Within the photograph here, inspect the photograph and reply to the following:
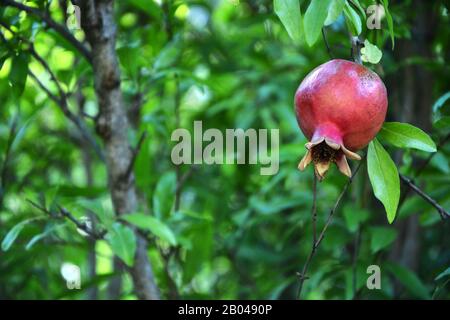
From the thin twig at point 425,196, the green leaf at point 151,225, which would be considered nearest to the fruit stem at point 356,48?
the thin twig at point 425,196

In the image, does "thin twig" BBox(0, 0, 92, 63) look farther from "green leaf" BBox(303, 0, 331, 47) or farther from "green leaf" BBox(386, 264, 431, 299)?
"green leaf" BBox(386, 264, 431, 299)

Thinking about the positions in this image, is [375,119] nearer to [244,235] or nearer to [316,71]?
[316,71]

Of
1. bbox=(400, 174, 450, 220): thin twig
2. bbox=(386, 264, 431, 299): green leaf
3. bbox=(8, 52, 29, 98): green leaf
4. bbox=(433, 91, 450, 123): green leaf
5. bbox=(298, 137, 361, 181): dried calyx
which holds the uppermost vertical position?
bbox=(8, 52, 29, 98): green leaf

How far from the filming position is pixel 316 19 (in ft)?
2.90

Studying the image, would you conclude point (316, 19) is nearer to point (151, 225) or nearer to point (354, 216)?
point (151, 225)

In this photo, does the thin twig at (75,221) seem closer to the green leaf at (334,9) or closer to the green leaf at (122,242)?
the green leaf at (122,242)

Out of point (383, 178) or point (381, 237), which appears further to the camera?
point (381, 237)

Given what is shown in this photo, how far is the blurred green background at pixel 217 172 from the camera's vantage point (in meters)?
1.52

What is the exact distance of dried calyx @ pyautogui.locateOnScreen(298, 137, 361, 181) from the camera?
34.6 inches

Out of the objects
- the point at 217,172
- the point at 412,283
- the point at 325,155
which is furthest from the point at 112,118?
the point at 217,172

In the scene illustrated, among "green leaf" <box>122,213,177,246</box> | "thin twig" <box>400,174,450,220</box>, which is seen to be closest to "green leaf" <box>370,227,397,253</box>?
"thin twig" <box>400,174,450,220</box>

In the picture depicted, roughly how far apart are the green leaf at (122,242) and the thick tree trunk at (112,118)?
0.16m

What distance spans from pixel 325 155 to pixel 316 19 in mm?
194

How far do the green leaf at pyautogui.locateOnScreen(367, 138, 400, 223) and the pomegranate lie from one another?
0.24ft
